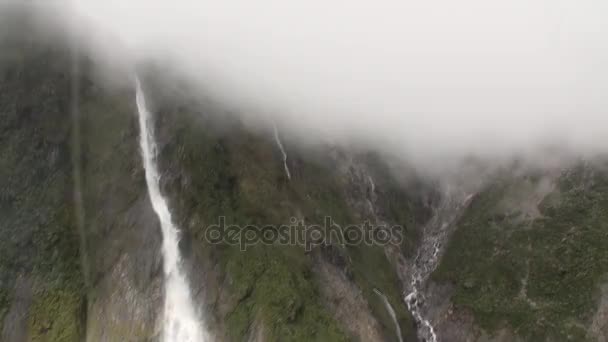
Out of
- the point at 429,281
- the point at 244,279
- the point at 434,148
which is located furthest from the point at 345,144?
the point at 244,279

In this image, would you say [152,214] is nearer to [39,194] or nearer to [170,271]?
[170,271]

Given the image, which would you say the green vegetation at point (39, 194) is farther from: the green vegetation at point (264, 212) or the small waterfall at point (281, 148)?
the small waterfall at point (281, 148)

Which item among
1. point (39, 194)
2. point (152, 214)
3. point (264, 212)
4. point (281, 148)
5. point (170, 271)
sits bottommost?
point (170, 271)

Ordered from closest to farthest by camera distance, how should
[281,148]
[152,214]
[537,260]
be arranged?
1. [152,214]
2. [537,260]
3. [281,148]

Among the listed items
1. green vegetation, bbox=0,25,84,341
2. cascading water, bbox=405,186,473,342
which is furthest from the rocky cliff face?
cascading water, bbox=405,186,473,342

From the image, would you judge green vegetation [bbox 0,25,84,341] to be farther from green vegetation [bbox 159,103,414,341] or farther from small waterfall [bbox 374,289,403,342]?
small waterfall [bbox 374,289,403,342]

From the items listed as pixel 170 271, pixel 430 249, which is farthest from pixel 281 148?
pixel 430 249

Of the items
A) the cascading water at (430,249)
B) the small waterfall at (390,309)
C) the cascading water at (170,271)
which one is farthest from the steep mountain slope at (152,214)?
the cascading water at (430,249)
